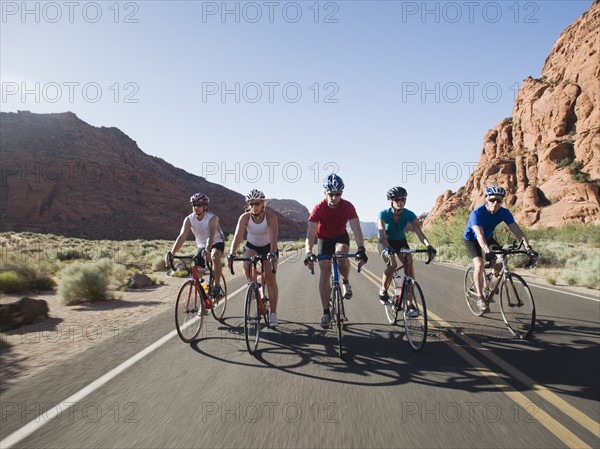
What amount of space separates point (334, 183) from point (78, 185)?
7991 cm

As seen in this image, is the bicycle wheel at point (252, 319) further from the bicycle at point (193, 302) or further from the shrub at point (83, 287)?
the shrub at point (83, 287)

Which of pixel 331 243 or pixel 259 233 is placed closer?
pixel 331 243

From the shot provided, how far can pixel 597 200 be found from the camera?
187 ft

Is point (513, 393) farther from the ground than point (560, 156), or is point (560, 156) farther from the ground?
point (560, 156)

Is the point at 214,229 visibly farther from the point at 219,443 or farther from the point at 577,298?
the point at 577,298

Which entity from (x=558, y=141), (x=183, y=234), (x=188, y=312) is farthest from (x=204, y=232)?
(x=558, y=141)

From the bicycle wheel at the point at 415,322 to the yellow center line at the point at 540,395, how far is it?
489 millimetres

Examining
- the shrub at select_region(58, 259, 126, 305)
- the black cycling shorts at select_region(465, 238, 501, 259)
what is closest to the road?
the black cycling shorts at select_region(465, 238, 501, 259)

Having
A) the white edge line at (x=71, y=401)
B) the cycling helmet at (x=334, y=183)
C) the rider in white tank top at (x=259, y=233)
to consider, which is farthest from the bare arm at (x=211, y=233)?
the cycling helmet at (x=334, y=183)

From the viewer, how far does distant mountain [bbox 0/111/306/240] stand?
67375 millimetres

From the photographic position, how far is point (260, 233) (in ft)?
22.9

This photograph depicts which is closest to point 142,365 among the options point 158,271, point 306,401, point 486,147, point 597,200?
point 306,401

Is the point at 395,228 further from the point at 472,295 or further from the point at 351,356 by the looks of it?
the point at 351,356

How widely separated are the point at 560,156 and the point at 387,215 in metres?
75.2
